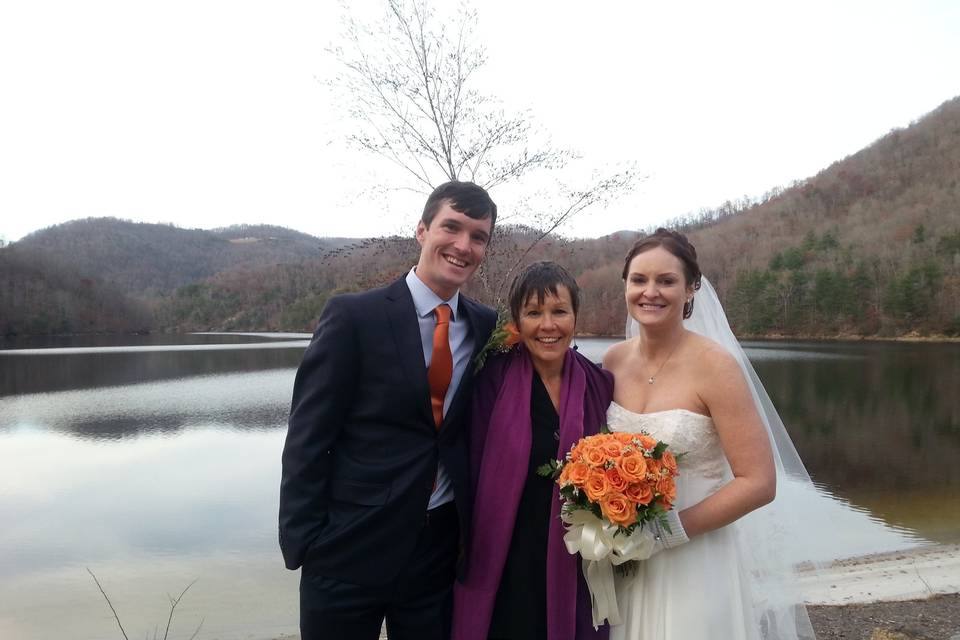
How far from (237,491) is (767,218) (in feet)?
405

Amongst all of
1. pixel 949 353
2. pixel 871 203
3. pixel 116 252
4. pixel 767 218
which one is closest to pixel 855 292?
pixel 949 353

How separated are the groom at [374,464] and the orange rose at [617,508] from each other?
649 mm

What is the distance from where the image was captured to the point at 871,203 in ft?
331

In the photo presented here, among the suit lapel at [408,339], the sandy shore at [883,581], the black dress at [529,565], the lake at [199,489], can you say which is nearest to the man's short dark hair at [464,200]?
the suit lapel at [408,339]

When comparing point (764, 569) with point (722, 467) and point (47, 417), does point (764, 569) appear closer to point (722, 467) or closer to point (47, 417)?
point (722, 467)

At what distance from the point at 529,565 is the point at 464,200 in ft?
5.31

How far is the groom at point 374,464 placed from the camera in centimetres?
235

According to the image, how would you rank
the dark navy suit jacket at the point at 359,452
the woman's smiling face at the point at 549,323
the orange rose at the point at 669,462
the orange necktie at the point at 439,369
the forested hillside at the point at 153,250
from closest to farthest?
the orange rose at the point at 669,462, the dark navy suit jacket at the point at 359,452, the orange necktie at the point at 439,369, the woman's smiling face at the point at 549,323, the forested hillside at the point at 153,250

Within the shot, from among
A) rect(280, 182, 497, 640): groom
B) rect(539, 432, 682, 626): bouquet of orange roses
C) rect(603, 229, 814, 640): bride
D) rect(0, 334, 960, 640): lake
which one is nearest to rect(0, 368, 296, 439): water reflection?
rect(0, 334, 960, 640): lake

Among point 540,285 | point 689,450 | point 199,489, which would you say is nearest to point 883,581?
point 689,450

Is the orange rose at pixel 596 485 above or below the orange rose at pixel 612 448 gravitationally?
below

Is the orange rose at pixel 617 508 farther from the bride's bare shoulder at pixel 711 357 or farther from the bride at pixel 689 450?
the bride's bare shoulder at pixel 711 357

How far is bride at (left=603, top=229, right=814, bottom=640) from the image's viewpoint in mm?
2408

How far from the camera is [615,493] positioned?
2.08m
